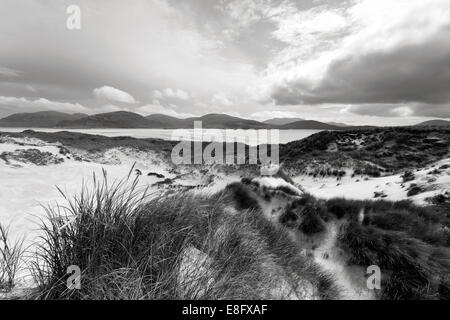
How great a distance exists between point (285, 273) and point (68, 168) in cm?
2073

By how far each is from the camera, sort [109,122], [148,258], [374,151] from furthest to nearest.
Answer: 1. [109,122]
2. [374,151]
3. [148,258]

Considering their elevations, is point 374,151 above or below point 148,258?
above

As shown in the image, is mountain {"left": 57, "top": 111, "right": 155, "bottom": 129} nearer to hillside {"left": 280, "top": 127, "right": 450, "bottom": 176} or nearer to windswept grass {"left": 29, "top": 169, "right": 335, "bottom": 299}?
hillside {"left": 280, "top": 127, "right": 450, "bottom": 176}

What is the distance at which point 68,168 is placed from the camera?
18.5 m

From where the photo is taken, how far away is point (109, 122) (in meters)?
167

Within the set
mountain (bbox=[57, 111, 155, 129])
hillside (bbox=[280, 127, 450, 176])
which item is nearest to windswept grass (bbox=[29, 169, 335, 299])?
hillside (bbox=[280, 127, 450, 176])

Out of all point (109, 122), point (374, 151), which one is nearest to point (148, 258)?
point (374, 151)

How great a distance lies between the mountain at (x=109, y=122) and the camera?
160m

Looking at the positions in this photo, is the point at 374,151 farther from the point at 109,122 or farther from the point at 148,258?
the point at 109,122

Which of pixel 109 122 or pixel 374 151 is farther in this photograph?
pixel 109 122

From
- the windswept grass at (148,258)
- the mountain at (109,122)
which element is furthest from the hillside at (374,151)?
the mountain at (109,122)

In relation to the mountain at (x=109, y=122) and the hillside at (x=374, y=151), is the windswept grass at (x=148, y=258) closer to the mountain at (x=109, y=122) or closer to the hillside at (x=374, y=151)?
the hillside at (x=374, y=151)

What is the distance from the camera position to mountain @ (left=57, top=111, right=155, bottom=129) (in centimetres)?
15950
